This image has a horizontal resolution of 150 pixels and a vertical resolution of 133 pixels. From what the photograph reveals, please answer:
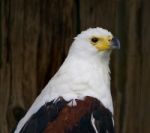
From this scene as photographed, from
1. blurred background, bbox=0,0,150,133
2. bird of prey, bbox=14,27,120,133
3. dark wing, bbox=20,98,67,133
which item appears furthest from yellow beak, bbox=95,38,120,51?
dark wing, bbox=20,98,67,133

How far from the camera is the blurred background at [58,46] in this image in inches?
749

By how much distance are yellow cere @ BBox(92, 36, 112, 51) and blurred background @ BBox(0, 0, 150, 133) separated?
0.35 metres

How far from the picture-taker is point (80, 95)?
1855 centimetres

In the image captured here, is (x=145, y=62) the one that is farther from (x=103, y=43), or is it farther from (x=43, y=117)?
(x=43, y=117)

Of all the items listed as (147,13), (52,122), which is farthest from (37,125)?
(147,13)

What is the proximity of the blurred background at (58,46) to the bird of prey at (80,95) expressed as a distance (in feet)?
0.85

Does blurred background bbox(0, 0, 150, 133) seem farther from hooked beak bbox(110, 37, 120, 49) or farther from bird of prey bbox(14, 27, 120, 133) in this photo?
hooked beak bbox(110, 37, 120, 49)

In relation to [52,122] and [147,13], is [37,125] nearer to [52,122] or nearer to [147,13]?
[52,122]

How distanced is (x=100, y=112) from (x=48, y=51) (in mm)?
790

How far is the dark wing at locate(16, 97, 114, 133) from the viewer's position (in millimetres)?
18266

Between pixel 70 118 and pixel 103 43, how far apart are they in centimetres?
65

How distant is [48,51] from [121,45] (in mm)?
471

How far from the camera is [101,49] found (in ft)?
61.5

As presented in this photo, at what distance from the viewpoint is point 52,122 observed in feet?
60.0
